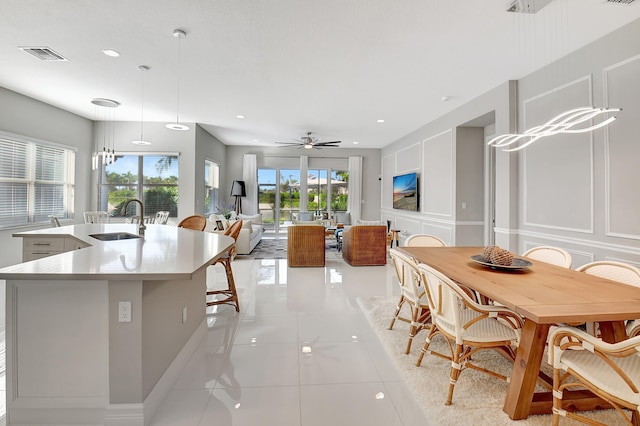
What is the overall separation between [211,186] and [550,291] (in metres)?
7.72

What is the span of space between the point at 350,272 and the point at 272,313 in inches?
84.4

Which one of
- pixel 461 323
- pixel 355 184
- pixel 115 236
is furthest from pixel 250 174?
pixel 461 323

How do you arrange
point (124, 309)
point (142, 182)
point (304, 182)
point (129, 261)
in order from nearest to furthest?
point (124, 309) < point (129, 261) < point (142, 182) < point (304, 182)

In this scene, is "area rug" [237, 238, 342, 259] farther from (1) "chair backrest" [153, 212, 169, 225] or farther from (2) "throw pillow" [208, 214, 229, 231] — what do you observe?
(1) "chair backrest" [153, 212, 169, 225]

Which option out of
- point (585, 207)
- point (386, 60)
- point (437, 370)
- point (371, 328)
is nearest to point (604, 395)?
point (437, 370)

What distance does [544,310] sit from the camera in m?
1.46

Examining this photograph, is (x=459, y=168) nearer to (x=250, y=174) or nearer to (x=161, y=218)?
(x=161, y=218)

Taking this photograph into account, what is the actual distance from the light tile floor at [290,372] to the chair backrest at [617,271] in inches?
70.1

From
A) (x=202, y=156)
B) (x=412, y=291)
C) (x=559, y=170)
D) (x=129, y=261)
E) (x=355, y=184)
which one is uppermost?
(x=202, y=156)

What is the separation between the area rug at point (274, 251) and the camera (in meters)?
6.42

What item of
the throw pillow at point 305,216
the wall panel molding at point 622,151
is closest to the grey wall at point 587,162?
the wall panel molding at point 622,151

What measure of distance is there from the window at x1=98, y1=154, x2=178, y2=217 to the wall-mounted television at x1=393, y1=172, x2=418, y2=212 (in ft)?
17.9

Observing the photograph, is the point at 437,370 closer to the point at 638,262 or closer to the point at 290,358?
the point at 290,358

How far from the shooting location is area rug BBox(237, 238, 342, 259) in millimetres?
6418
